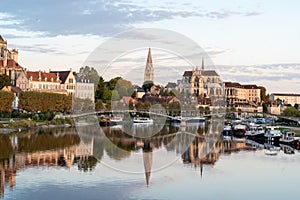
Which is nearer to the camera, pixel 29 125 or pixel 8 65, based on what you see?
pixel 29 125

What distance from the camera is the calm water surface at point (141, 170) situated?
15789mm

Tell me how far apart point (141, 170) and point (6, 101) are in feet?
76.3

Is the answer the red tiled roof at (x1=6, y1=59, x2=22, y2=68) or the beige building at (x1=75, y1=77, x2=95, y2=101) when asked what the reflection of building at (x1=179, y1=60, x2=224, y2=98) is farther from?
the red tiled roof at (x1=6, y1=59, x2=22, y2=68)

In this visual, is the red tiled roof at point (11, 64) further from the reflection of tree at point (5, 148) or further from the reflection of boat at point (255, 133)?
the reflection of tree at point (5, 148)

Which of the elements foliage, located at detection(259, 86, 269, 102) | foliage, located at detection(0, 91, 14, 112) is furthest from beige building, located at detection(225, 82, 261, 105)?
foliage, located at detection(0, 91, 14, 112)

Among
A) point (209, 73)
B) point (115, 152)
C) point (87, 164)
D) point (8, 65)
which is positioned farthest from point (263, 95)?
point (87, 164)

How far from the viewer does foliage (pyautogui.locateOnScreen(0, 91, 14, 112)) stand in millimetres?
40312

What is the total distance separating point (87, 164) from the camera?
840 inches

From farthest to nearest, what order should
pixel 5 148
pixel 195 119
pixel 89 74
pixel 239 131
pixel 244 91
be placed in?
pixel 244 91, pixel 89 74, pixel 195 119, pixel 239 131, pixel 5 148

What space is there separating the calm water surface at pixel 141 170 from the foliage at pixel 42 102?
45.5 ft

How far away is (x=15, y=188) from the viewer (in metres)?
15.6

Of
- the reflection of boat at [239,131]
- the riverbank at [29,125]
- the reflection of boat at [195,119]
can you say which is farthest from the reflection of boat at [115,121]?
the reflection of boat at [239,131]

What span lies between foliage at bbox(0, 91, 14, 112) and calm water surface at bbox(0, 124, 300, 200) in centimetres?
1038

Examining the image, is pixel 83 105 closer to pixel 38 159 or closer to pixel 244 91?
pixel 38 159
